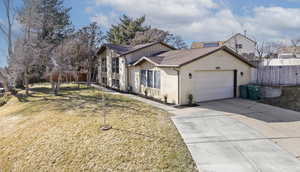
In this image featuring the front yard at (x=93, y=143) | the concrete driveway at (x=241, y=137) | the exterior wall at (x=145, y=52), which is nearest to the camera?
the concrete driveway at (x=241, y=137)

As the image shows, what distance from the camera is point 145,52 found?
1794 cm

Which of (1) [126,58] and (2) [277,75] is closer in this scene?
(2) [277,75]

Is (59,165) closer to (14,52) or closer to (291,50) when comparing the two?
(14,52)

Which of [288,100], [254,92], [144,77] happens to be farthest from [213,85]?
[144,77]

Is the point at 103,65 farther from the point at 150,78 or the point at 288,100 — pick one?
the point at 288,100

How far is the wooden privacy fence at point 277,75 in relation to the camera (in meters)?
14.3

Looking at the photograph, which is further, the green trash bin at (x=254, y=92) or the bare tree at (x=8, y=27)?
the bare tree at (x=8, y=27)

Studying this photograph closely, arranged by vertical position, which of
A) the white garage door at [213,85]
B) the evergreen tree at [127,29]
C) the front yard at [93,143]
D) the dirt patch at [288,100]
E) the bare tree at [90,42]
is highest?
the evergreen tree at [127,29]

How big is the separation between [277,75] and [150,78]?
31.4 ft

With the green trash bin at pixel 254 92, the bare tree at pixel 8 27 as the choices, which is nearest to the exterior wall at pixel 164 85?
the green trash bin at pixel 254 92

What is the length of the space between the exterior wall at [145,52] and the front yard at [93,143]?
26.3ft

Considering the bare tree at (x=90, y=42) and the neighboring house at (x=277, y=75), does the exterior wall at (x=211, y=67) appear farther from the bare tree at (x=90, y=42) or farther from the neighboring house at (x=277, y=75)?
the bare tree at (x=90, y=42)

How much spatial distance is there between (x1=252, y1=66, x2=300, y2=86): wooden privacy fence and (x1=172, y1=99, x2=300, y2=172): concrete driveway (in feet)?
15.7

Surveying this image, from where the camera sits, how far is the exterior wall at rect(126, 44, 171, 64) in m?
17.4
